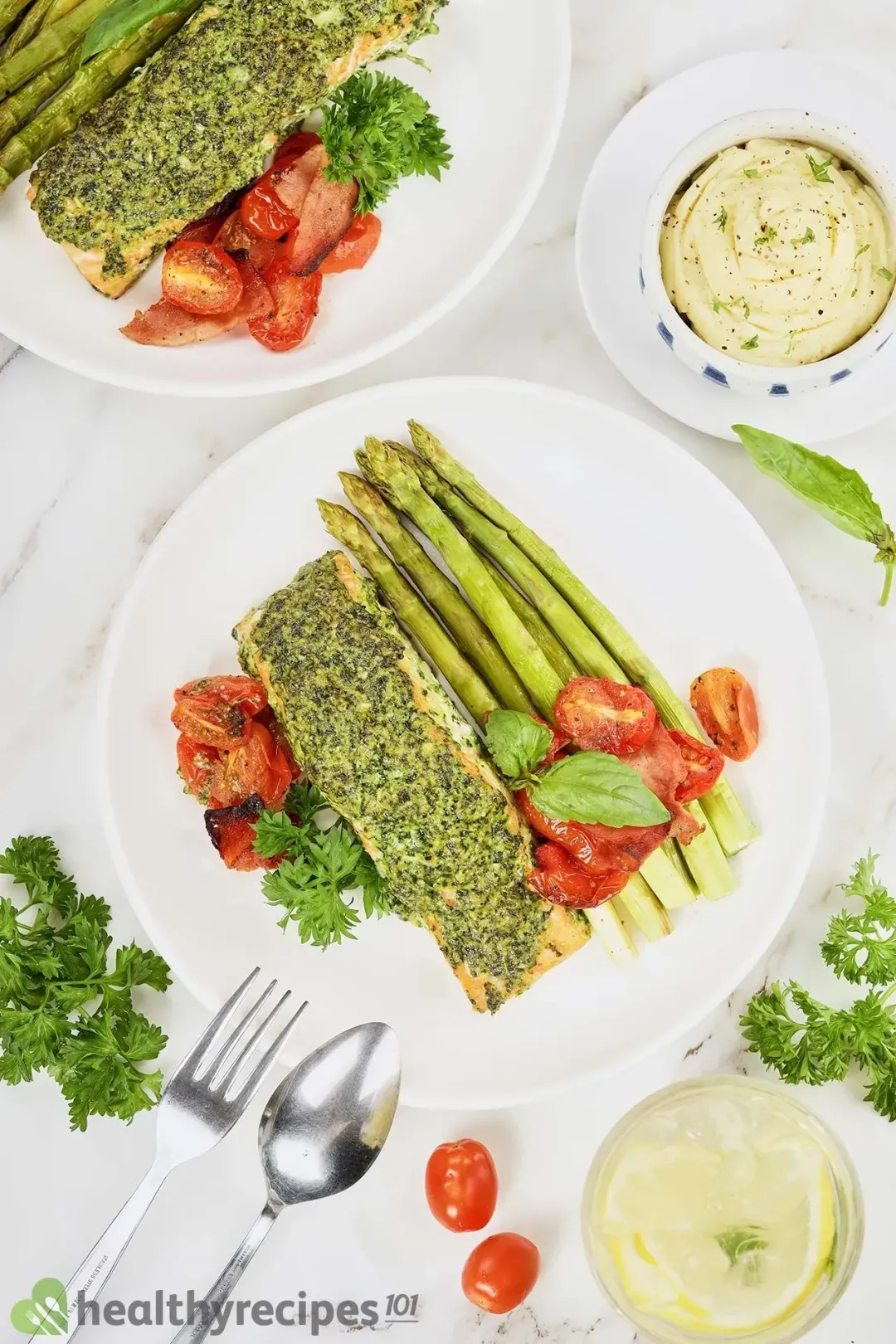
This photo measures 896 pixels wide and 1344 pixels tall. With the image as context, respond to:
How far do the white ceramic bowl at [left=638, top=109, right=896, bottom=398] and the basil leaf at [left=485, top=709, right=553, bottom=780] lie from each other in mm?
1133

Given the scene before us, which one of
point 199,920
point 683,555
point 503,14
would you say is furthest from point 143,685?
point 503,14

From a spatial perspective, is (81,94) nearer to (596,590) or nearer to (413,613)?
(413,613)

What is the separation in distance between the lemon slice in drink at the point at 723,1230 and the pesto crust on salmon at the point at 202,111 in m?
3.20

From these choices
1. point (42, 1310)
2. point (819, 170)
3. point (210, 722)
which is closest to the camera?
point (819, 170)

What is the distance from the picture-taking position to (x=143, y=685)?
3.57m

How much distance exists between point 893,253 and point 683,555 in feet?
3.38

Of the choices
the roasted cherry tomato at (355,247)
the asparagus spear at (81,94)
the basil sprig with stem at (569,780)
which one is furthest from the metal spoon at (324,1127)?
the asparagus spear at (81,94)

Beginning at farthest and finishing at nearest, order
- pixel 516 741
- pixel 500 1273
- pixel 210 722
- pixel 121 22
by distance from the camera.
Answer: pixel 500 1273, pixel 210 722, pixel 516 741, pixel 121 22

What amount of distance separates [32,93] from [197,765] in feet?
6.86

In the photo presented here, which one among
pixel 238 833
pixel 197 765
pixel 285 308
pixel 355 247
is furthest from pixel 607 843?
pixel 355 247

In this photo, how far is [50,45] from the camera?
336 centimetres

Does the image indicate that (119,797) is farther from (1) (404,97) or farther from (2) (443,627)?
(1) (404,97)

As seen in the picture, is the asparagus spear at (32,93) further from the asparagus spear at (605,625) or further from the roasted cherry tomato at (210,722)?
the roasted cherry tomato at (210,722)

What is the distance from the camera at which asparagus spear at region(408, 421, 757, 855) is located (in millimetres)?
3439
